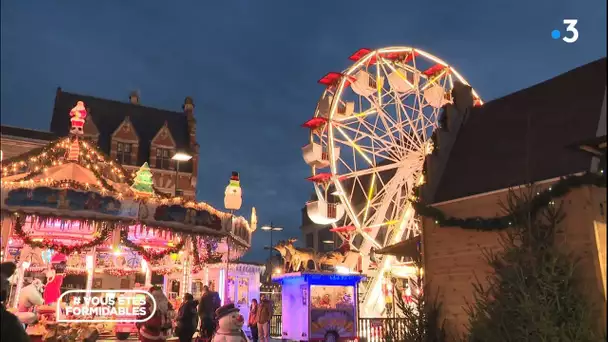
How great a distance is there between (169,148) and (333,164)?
54.8ft

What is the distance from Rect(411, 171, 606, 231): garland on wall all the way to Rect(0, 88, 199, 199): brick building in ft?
93.1

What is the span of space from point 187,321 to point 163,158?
1051 inches

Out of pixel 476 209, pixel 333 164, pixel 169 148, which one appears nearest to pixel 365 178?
pixel 169 148

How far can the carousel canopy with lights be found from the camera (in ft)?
41.5

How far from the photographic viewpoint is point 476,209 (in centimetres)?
977

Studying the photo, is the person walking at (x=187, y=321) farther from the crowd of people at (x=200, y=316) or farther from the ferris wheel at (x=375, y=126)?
the ferris wheel at (x=375, y=126)

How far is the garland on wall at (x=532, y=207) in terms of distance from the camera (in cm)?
769

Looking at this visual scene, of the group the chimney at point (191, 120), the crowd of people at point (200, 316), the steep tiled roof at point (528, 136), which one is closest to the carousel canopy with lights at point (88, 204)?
the crowd of people at point (200, 316)

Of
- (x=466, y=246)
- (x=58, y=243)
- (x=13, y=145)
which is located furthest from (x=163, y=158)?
(x=466, y=246)

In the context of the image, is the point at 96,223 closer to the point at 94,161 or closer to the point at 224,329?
the point at 94,161

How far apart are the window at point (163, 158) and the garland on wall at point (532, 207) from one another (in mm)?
30076

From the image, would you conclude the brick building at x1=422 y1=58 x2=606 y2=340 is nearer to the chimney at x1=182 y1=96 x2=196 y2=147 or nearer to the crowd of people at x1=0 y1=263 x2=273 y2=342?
the crowd of people at x1=0 y1=263 x2=273 y2=342

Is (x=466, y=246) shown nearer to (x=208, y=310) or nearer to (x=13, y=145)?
(x=208, y=310)

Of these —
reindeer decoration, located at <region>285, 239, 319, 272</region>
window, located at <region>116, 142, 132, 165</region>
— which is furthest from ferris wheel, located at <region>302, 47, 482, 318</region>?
window, located at <region>116, 142, 132, 165</region>
